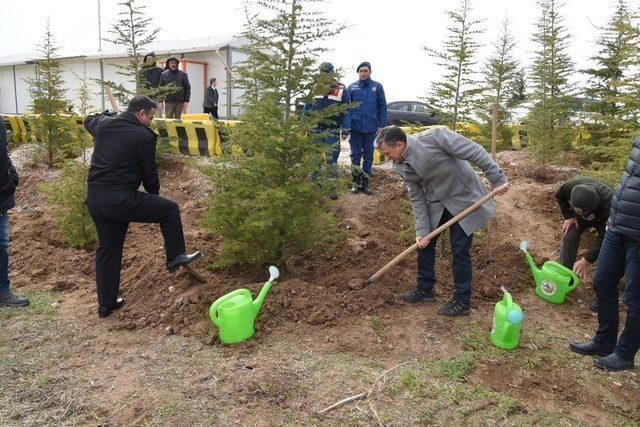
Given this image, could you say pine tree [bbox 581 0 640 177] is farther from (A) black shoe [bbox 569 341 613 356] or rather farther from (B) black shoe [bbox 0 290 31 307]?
(B) black shoe [bbox 0 290 31 307]

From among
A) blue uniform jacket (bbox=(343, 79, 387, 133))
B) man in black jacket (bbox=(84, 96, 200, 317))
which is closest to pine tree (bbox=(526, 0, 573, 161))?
blue uniform jacket (bbox=(343, 79, 387, 133))

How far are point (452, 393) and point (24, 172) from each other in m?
12.2

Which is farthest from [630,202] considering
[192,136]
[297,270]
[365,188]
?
[192,136]

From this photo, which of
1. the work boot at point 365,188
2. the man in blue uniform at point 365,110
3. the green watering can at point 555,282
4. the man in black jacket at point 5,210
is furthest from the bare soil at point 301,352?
the man in blue uniform at point 365,110

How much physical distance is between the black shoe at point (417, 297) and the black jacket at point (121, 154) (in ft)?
9.26

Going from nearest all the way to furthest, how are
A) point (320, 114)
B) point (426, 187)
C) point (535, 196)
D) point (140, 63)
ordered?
point (426, 187), point (320, 114), point (535, 196), point (140, 63)

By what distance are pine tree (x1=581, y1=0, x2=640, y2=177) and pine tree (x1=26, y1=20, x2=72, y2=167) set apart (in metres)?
11.2

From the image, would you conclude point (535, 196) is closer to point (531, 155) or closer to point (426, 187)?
point (531, 155)

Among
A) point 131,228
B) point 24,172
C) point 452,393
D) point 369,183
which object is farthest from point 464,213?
point 24,172

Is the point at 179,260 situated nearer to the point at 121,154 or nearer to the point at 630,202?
the point at 121,154

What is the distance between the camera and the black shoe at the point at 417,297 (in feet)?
16.8

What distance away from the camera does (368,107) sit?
8.12 meters

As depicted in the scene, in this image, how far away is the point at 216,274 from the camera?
5.68 m

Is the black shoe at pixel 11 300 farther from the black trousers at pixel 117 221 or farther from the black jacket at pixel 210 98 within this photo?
the black jacket at pixel 210 98
